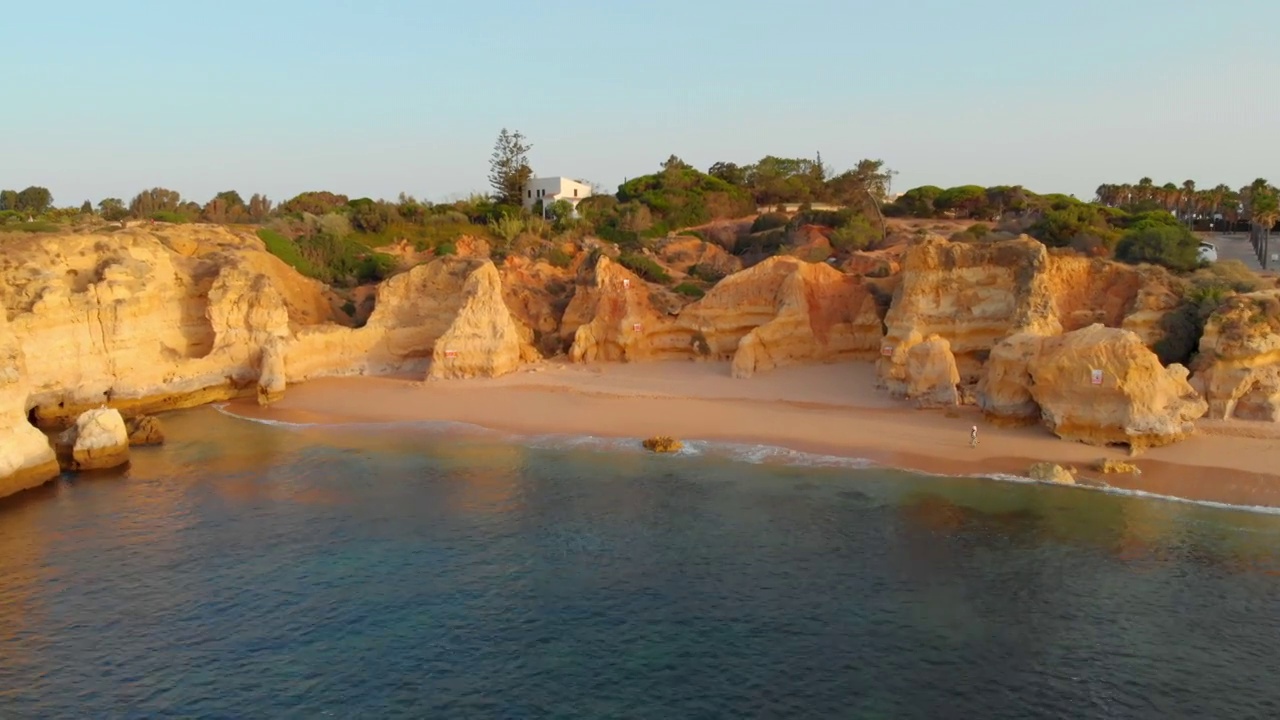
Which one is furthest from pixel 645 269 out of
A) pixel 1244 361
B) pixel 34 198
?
pixel 34 198

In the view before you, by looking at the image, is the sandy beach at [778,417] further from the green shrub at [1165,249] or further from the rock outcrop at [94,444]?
the green shrub at [1165,249]

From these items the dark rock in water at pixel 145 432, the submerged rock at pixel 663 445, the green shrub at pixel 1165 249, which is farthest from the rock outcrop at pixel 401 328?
the green shrub at pixel 1165 249

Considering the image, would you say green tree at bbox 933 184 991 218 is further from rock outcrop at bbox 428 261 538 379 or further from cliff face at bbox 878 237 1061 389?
rock outcrop at bbox 428 261 538 379

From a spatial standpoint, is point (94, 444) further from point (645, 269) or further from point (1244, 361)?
point (1244, 361)

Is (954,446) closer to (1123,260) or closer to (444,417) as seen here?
(1123,260)

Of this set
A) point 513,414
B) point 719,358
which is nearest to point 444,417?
Answer: point 513,414

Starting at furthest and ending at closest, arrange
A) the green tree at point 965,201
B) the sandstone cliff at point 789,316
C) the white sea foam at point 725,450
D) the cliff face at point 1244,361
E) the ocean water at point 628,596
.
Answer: the green tree at point 965,201 < the sandstone cliff at point 789,316 < the cliff face at point 1244,361 < the white sea foam at point 725,450 < the ocean water at point 628,596

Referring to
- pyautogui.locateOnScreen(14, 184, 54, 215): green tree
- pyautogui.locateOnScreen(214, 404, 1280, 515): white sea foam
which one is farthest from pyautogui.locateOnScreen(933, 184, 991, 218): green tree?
pyautogui.locateOnScreen(14, 184, 54, 215): green tree
